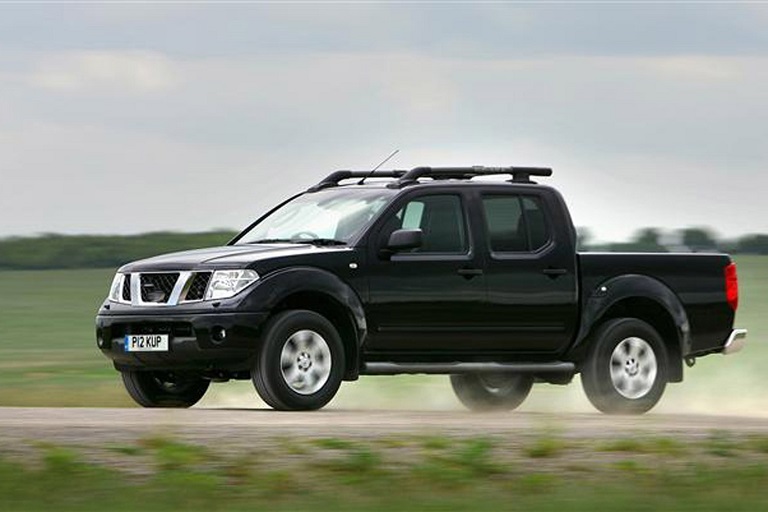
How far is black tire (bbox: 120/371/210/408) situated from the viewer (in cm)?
1698

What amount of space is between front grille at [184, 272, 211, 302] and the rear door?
93.4 inches

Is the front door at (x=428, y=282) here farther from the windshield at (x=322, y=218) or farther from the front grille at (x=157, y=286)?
the front grille at (x=157, y=286)

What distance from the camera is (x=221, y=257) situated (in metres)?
15.9

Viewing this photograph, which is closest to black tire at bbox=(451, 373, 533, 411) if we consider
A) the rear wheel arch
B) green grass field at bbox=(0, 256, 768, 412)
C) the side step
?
green grass field at bbox=(0, 256, 768, 412)

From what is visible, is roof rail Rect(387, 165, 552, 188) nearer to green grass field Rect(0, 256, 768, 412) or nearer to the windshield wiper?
the windshield wiper

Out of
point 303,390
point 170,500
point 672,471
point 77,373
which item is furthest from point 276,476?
point 77,373

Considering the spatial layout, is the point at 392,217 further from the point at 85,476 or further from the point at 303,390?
the point at 85,476

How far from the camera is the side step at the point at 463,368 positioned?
1636 centimetres

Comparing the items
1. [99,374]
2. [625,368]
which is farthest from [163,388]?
[99,374]

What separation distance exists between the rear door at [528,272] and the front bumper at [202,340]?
2197 mm

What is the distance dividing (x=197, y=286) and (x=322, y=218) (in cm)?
146

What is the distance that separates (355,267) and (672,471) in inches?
172

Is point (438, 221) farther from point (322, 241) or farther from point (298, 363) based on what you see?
point (298, 363)

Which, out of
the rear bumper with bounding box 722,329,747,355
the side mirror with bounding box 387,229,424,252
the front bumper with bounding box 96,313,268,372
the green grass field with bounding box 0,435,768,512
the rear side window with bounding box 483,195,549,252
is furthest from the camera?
the rear bumper with bounding box 722,329,747,355
